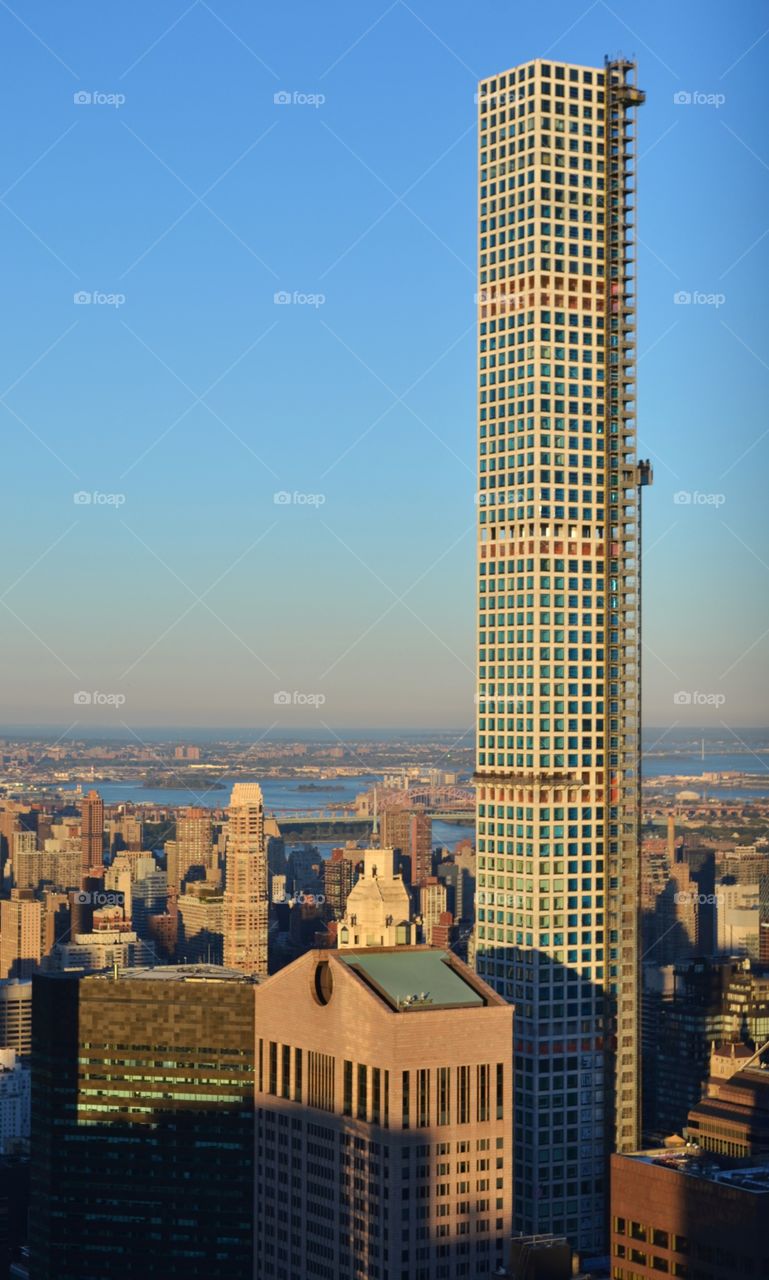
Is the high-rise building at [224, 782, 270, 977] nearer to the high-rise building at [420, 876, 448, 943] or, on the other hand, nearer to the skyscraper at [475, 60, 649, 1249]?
the high-rise building at [420, 876, 448, 943]

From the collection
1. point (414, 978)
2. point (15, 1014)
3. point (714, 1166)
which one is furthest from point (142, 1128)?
point (15, 1014)

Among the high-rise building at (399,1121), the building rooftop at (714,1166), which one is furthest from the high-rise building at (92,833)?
the building rooftop at (714,1166)

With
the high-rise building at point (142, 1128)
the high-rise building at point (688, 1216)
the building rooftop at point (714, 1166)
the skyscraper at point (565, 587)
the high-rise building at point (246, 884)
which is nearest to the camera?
the high-rise building at point (688, 1216)

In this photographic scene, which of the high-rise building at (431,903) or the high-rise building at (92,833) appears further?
the high-rise building at (92,833)

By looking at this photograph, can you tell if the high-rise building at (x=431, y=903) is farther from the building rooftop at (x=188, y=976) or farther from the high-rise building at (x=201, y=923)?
the high-rise building at (x=201, y=923)

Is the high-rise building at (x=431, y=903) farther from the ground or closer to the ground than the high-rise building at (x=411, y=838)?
closer to the ground

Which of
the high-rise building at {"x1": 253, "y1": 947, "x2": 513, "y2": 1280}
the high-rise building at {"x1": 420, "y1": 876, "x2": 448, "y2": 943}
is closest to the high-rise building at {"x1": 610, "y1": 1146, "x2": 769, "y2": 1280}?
the high-rise building at {"x1": 253, "y1": 947, "x2": 513, "y2": 1280}

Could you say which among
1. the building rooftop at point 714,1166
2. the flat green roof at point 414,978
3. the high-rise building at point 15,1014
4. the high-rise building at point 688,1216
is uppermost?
the flat green roof at point 414,978
